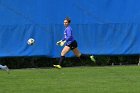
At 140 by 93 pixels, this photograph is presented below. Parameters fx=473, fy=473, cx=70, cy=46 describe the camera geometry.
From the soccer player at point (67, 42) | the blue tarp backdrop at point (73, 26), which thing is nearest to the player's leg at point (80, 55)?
the soccer player at point (67, 42)

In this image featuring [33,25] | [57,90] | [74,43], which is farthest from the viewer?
[33,25]

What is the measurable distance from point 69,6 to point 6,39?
8.60 ft

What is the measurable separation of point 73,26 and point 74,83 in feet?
20.6

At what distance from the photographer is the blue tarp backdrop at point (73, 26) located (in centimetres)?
1689

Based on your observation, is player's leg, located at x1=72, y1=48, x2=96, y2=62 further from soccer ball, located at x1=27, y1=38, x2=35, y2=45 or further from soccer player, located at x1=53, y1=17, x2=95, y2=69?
soccer ball, located at x1=27, y1=38, x2=35, y2=45

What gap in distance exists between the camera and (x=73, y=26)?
17.4 meters

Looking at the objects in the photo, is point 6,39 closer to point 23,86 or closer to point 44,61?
point 44,61

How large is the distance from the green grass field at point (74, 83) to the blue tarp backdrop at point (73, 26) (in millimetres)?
3437

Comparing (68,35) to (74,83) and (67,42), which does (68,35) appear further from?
(74,83)

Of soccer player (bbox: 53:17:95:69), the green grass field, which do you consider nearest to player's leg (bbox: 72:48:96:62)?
soccer player (bbox: 53:17:95:69)

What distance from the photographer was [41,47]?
672 inches

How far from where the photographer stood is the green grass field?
1009cm

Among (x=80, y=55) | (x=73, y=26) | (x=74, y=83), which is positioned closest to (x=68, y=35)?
(x=80, y=55)

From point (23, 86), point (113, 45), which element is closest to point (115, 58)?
point (113, 45)
